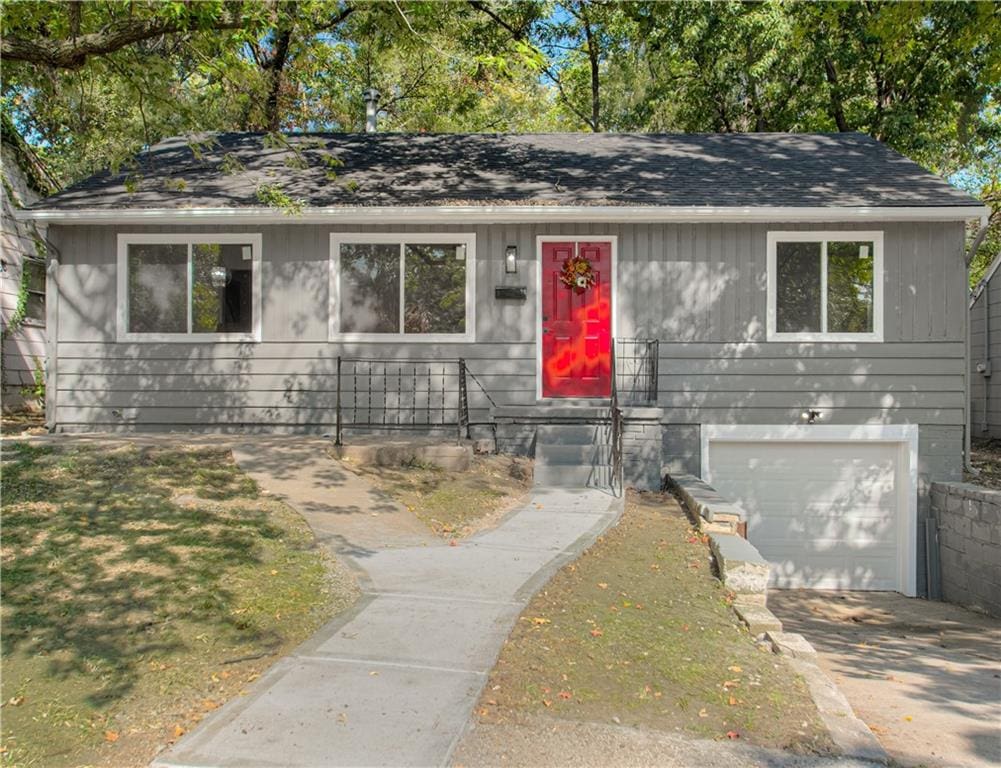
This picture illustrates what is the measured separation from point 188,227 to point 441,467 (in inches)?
194

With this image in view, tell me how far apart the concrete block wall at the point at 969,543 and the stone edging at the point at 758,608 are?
3.05 metres

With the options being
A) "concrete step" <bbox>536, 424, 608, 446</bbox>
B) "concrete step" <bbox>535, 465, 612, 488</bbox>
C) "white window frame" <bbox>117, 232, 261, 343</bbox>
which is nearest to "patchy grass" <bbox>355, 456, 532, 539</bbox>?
"concrete step" <bbox>535, 465, 612, 488</bbox>

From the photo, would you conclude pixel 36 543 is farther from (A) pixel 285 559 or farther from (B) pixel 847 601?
(B) pixel 847 601

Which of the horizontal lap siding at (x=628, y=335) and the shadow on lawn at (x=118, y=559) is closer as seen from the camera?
the shadow on lawn at (x=118, y=559)

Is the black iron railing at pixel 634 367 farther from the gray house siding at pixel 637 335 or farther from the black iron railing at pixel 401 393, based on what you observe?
the black iron railing at pixel 401 393

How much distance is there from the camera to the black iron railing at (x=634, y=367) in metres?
10.1

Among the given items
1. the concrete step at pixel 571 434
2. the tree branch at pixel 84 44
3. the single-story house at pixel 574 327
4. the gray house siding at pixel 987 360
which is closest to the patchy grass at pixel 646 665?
the concrete step at pixel 571 434

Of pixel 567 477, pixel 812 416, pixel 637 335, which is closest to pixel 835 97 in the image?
pixel 812 416

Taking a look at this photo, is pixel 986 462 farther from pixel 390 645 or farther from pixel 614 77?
pixel 614 77

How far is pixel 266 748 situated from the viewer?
3016 millimetres

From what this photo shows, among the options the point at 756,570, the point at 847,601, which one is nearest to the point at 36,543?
the point at 756,570

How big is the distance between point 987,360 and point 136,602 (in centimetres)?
1407

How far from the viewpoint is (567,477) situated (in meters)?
8.98

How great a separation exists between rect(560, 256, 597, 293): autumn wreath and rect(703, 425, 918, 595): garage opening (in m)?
2.48
